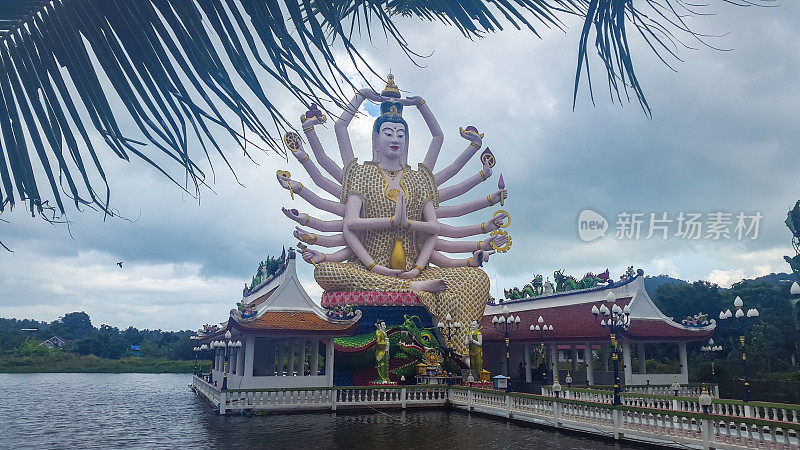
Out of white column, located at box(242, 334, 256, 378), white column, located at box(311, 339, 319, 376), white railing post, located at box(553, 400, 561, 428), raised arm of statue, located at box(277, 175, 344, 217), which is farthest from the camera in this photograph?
raised arm of statue, located at box(277, 175, 344, 217)

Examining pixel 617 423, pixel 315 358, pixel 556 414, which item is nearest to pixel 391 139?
pixel 315 358

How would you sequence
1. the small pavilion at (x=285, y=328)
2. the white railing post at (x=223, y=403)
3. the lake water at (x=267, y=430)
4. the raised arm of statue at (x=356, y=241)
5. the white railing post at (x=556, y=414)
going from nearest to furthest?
the lake water at (x=267, y=430)
the white railing post at (x=556, y=414)
the white railing post at (x=223, y=403)
the small pavilion at (x=285, y=328)
the raised arm of statue at (x=356, y=241)

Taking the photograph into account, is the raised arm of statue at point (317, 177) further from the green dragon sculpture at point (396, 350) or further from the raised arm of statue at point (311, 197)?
the green dragon sculpture at point (396, 350)

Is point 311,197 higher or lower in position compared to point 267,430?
higher

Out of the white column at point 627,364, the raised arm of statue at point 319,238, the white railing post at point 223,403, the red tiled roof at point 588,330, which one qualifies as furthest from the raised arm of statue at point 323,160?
the white column at point 627,364

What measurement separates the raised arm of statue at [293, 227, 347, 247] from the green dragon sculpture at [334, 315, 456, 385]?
5.40m

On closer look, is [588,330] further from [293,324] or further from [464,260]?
[293,324]

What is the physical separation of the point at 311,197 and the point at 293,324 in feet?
30.1

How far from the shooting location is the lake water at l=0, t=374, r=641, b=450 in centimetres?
1238

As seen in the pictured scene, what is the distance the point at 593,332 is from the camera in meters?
21.9

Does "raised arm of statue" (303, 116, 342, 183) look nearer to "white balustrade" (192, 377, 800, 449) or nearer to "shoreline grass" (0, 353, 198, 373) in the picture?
"white balustrade" (192, 377, 800, 449)

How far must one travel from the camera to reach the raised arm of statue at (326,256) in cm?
2542

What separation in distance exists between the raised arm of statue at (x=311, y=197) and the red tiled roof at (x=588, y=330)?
9.75 metres

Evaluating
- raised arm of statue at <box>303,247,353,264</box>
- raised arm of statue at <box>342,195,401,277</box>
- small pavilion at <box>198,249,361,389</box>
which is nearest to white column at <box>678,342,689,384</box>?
raised arm of statue at <box>342,195,401,277</box>
